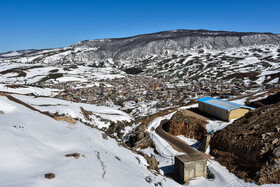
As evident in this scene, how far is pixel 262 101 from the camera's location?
43594 millimetres

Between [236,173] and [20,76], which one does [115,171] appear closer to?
[236,173]

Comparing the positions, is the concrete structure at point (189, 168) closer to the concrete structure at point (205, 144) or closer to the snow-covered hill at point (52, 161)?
the snow-covered hill at point (52, 161)

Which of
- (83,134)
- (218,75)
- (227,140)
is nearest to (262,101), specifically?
(227,140)

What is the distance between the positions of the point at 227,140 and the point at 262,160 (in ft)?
17.6

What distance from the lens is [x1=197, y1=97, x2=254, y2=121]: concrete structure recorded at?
30.4 m

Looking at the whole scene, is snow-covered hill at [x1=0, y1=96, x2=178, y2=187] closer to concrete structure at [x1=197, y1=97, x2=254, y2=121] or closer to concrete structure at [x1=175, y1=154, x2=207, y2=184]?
concrete structure at [x1=175, y1=154, x2=207, y2=184]

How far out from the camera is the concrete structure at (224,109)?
1196 inches

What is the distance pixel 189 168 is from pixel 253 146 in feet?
25.2

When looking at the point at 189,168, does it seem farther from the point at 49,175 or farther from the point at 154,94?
the point at 154,94

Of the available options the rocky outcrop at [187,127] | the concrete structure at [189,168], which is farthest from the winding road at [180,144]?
the rocky outcrop at [187,127]

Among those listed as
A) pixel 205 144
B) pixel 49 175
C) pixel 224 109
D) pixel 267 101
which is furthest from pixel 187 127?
pixel 267 101

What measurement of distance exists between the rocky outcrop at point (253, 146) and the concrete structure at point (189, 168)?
137 inches

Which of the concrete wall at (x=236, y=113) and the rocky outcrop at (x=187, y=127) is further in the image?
the concrete wall at (x=236, y=113)

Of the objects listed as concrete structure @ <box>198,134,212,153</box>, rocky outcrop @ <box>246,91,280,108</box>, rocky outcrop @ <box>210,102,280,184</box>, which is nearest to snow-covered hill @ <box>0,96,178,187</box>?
rocky outcrop @ <box>210,102,280,184</box>
